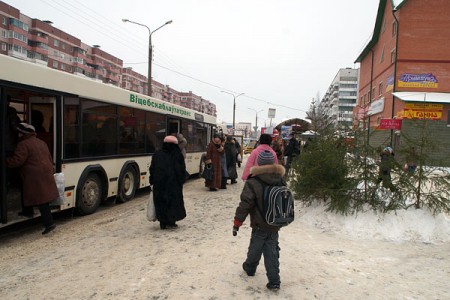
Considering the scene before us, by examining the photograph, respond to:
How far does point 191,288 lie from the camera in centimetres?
383

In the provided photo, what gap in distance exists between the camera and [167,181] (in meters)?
6.07

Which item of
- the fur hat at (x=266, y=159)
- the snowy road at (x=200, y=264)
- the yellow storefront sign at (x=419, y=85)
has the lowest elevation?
the snowy road at (x=200, y=264)

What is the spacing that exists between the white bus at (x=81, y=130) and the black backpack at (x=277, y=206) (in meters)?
4.04

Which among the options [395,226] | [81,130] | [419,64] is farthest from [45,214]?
[419,64]

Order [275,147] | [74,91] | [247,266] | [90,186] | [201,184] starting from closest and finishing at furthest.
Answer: [247,266]
[74,91]
[90,186]
[275,147]
[201,184]

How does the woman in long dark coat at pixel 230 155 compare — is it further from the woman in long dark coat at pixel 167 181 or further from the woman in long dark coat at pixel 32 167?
the woman in long dark coat at pixel 32 167

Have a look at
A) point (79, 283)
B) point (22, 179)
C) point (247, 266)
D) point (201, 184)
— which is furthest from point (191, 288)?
point (201, 184)

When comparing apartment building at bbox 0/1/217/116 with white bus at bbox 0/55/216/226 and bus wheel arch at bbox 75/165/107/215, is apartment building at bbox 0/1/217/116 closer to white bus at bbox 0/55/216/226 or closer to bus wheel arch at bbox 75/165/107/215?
white bus at bbox 0/55/216/226

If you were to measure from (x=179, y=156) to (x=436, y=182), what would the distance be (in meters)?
4.55

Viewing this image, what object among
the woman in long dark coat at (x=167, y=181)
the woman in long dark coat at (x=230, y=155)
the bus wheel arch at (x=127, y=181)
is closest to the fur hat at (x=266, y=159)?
the woman in long dark coat at (x=167, y=181)

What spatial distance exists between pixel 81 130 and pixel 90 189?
1288 mm

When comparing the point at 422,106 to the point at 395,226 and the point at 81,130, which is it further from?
the point at 81,130

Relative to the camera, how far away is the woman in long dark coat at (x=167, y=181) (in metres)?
6.06

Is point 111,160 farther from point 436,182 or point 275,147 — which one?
point 436,182
